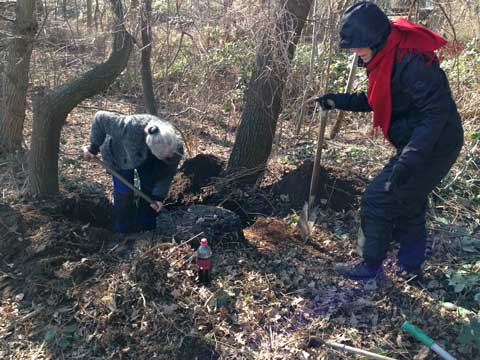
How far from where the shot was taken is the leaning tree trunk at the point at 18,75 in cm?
579

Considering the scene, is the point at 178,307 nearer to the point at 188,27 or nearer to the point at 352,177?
the point at 352,177

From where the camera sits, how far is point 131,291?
3.54 meters

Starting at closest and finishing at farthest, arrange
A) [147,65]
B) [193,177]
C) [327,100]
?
[327,100] → [193,177] → [147,65]

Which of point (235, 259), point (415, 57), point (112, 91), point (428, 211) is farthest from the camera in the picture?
point (112, 91)

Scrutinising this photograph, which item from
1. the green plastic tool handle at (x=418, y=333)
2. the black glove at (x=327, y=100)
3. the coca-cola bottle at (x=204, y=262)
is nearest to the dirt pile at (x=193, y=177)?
the coca-cola bottle at (x=204, y=262)

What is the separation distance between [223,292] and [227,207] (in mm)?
1770

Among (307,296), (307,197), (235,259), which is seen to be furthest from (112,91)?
(307,296)

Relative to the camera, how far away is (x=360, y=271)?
148 inches

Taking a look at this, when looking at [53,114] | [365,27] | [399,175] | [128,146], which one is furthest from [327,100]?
[53,114]

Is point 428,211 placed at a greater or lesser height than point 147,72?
lesser

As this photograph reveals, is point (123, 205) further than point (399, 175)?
Yes

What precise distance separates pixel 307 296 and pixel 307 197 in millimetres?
1618

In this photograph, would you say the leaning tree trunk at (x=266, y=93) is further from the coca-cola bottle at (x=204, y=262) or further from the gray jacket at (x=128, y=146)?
the coca-cola bottle at (x=204, y=262)

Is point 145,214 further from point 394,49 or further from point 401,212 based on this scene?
point 394,49
